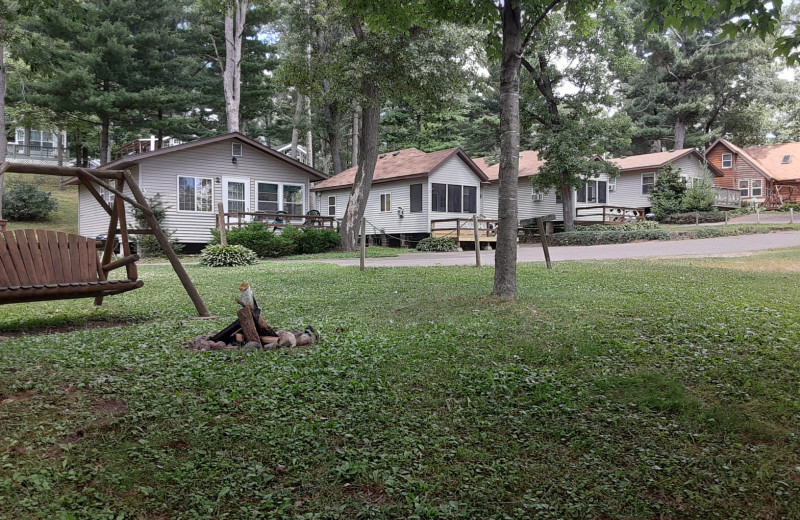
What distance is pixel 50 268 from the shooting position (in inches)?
264

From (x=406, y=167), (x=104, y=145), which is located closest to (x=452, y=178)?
(x=406, y=167)

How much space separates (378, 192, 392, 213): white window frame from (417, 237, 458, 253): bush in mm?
5234

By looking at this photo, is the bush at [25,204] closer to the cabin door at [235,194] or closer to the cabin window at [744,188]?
the cabin door at [235,194]

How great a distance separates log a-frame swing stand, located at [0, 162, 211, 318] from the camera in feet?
20.5

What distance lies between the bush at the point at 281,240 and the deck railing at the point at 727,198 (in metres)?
27.6

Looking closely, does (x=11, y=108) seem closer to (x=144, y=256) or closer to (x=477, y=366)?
(x=144, y=256)

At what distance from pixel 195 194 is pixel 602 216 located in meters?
22.1

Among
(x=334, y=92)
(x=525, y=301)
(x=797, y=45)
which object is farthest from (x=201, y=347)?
(x=334, y=92)

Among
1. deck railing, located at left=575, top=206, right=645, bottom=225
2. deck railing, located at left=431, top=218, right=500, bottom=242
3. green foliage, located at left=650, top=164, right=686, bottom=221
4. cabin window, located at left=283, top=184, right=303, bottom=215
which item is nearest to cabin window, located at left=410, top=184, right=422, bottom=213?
deck railing, located at left=431, top=218, right=500, bottom=242

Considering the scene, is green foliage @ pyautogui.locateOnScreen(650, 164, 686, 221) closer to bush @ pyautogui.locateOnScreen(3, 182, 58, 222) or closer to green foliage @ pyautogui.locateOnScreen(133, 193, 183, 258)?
green foliage @ pyautogui.locateOnScreen(133, 193, 183, 258)

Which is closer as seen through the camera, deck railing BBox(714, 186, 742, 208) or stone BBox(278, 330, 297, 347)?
stone BBox(278, 330, 297, 347)

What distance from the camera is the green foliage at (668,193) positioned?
1250 inches

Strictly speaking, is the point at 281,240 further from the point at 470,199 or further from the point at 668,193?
the point at 668,193

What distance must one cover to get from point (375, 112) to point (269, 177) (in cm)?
702
